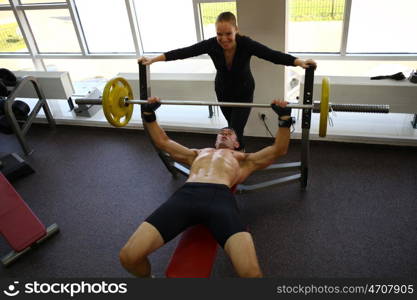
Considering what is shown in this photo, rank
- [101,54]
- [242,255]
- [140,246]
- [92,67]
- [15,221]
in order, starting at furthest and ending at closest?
[92,67] < [101,54] < [15,221] < [140,246] < [242,255]

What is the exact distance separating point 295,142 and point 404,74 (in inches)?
44.0

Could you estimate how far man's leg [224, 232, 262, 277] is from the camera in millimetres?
1741

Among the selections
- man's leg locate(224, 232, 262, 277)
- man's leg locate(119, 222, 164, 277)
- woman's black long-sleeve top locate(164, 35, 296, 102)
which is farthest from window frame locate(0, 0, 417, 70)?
man's leg locate(119, 222, 164, 277)

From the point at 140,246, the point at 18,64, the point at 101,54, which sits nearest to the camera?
the point at 140,246

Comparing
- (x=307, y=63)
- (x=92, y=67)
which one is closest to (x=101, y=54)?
(x=92, y=67)

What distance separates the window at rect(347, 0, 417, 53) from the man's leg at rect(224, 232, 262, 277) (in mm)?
2386

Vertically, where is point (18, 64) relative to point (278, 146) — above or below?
above

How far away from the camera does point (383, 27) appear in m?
3.22

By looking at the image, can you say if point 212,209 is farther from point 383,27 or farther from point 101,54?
point 101,54

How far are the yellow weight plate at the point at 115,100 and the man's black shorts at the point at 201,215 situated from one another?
80cm

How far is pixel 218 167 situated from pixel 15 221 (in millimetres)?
1467

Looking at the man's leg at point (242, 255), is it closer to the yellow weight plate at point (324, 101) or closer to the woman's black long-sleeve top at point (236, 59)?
the yellow weight plate at point (324, 101)

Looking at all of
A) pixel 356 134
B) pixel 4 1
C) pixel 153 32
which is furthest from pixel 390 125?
pixel 4 1

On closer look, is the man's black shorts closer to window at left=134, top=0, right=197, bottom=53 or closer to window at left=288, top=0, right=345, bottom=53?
window at left=288, top=0, right=345, bottom=53
